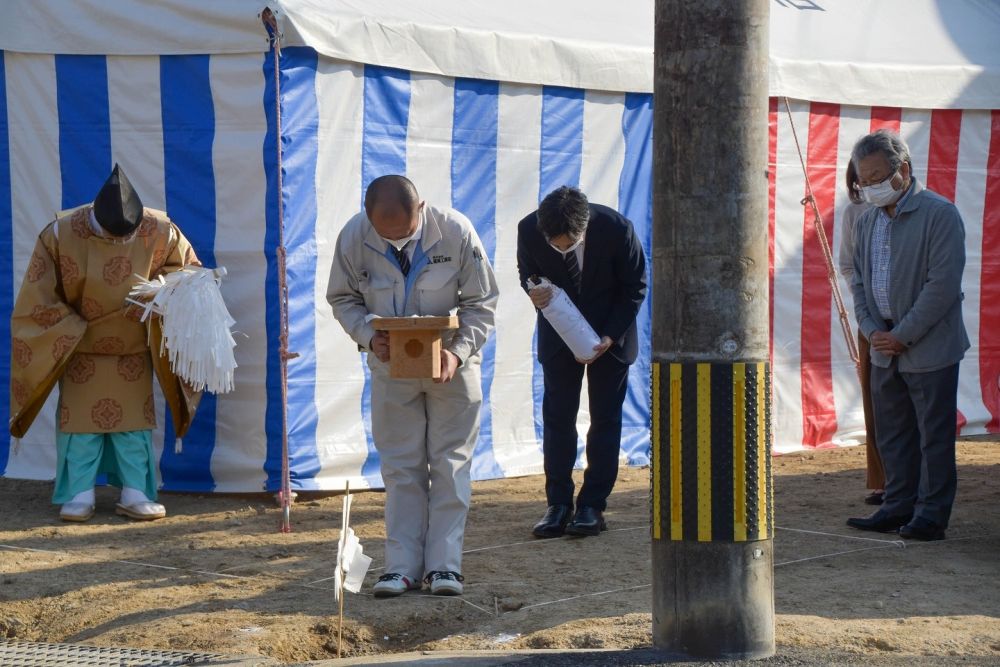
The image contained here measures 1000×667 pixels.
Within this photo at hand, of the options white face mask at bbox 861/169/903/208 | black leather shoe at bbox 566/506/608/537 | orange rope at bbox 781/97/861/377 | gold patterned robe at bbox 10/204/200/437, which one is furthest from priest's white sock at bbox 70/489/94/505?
orange rope at bbox 781/97/861/377

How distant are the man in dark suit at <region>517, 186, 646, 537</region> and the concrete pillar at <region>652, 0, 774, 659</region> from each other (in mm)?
1783

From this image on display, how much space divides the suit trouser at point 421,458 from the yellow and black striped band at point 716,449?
124 centimetres

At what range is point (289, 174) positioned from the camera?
658 centimetres

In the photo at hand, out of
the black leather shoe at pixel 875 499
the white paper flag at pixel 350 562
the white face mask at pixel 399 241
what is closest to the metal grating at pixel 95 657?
the white paper flag at pixel 350 562

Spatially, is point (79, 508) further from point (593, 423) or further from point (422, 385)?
point (593, 423)

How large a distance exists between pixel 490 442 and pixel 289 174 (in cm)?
193

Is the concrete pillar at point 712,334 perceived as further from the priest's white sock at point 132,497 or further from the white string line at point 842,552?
the priest's white sock at point 132,497

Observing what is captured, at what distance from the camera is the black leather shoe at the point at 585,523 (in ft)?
19.6

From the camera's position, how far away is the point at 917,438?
236 inches

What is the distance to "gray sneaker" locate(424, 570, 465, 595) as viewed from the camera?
16.1ft

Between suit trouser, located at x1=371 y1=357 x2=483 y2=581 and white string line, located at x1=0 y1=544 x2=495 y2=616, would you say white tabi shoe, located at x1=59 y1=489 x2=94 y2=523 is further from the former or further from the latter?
suit trouser, located at x1=371 y1=357 x2=483 y2=581

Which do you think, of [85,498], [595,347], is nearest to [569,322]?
[595,347]

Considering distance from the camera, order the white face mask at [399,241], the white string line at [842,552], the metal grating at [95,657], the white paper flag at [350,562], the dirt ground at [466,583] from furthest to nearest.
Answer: the white string line at [842,552], the white face mask at [399,241], the dirt ground at [466,583], the white paper flag at [350,562], the metal grating at [95,657]

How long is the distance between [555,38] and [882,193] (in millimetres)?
2369
